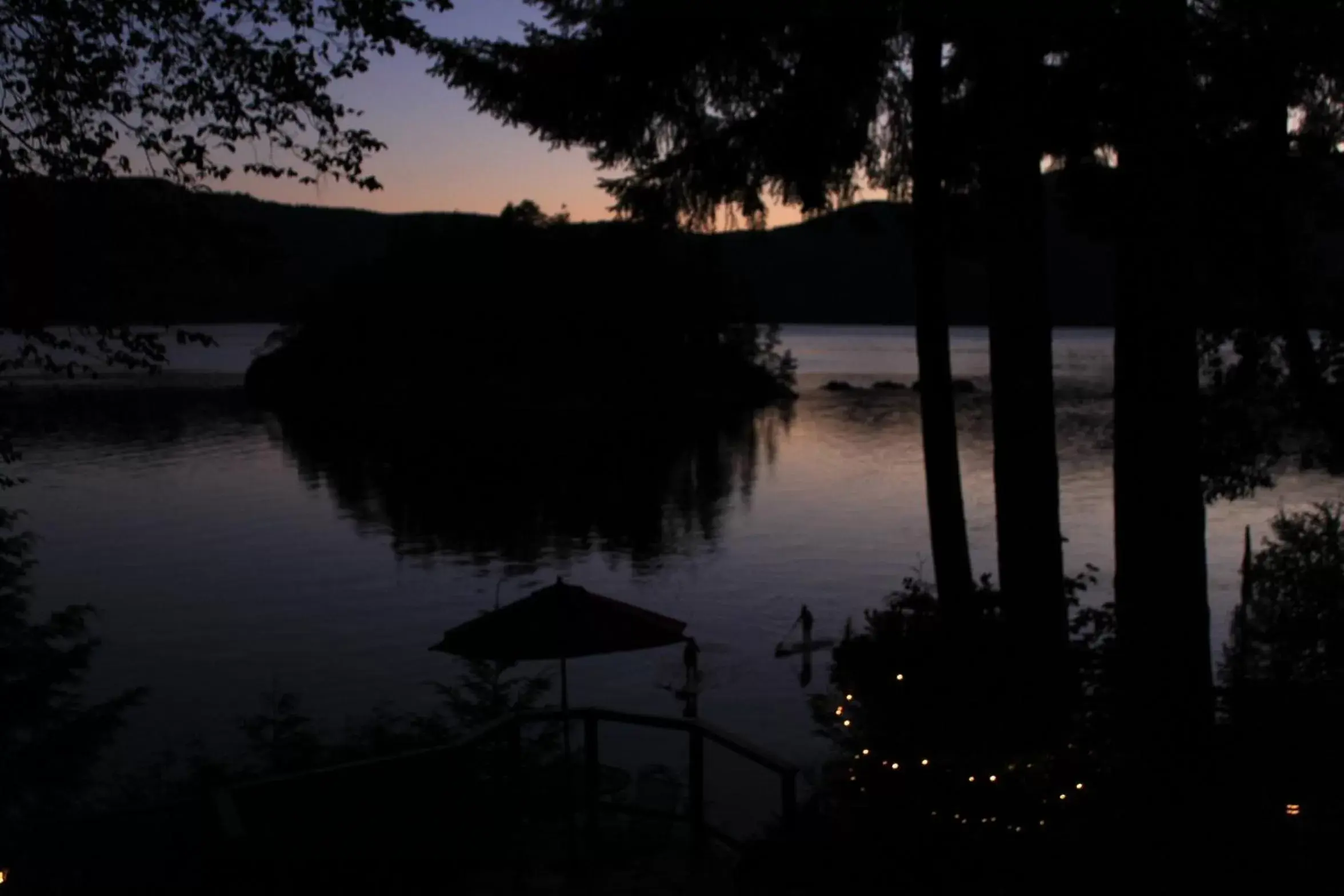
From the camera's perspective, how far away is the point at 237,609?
99.7 feet

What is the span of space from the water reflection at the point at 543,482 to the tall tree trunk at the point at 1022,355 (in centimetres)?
2746

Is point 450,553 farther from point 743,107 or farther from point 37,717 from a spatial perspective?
point 743,107

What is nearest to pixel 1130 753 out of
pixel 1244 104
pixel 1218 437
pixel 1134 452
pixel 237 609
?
pixel 1134 452

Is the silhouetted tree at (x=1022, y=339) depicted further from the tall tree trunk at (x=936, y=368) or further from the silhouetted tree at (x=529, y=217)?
the silhouetted tree at (x=529, y=217)

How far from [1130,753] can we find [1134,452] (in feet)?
5.72

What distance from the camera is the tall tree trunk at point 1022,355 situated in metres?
9.78

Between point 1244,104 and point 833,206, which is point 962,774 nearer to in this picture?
point 1244,104

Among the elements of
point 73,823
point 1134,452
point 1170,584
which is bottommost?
point 73,823

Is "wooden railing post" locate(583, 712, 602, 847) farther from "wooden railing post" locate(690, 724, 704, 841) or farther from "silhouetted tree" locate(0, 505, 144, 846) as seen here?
"silhouetted tree" locate(0, 505, 144, 846)

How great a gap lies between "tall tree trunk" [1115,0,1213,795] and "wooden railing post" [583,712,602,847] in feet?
11.2

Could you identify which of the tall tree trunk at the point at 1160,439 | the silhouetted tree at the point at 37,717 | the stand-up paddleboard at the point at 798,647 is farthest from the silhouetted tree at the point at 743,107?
the stand-up paddleboard at the point at 798,647

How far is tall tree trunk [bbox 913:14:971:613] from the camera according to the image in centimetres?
1291

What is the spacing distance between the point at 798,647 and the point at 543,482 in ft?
111

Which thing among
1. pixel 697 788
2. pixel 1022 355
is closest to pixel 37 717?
pixel 697 788
